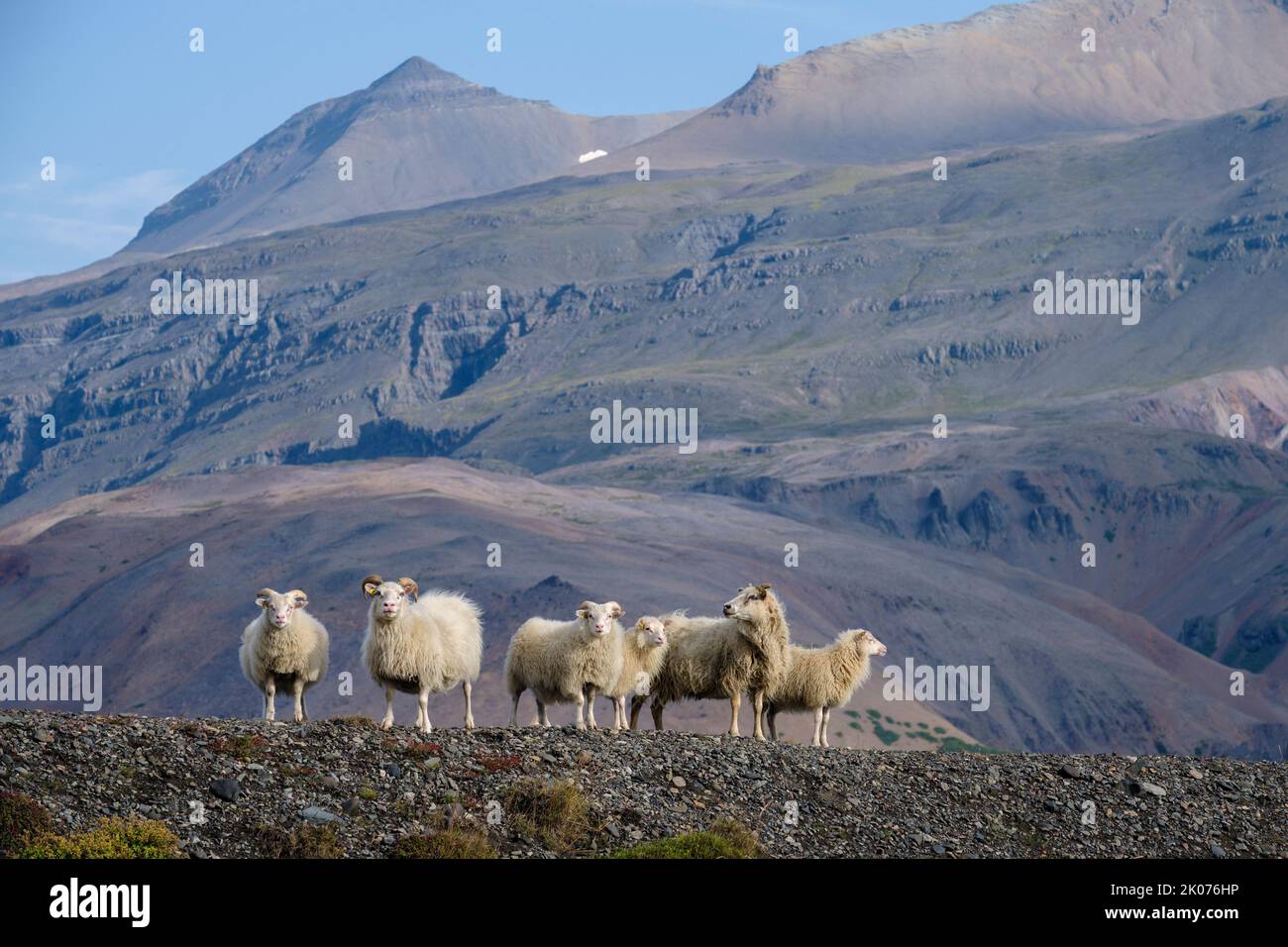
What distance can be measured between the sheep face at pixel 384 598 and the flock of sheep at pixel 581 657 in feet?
0.06

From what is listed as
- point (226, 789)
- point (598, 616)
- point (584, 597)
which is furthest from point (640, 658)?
point (584, 597)

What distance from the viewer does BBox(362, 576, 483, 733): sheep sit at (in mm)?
24625

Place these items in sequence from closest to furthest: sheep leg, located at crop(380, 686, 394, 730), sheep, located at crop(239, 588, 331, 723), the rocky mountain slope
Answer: sheep leg, located at crop(380, 686, 394, 730), sheep, located at crop(239, 588, 331, 723), the rocky mountain slope

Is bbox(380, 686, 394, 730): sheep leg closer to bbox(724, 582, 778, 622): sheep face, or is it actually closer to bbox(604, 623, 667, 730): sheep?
bbox(604, 623, 667, 730): sheep

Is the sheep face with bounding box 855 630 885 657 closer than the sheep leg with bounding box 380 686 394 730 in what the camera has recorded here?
No

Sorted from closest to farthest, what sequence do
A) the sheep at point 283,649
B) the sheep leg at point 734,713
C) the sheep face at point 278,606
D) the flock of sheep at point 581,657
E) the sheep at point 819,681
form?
the sheep face at point 278,606
the sheep at point 283,649
the flock of sheep at point 581,657
the sheep leg at point 734,713
the sheep at point 819,681

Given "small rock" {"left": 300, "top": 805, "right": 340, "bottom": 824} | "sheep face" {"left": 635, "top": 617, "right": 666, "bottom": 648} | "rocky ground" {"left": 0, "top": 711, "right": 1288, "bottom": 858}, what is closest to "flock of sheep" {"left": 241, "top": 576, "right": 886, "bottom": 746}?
"sheep face" {"left": 635, "top": 617, "right": 666, "bottom": 648}

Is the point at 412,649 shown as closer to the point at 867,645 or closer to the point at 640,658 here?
the point at 640,658

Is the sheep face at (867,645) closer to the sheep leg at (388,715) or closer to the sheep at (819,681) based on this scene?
the sheep at (819,681)

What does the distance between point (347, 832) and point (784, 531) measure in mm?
152251

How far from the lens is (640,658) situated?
28.3m

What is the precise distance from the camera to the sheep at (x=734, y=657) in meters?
28.2

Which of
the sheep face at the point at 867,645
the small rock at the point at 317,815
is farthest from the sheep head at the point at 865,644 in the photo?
the small rock at the point at 317,815
